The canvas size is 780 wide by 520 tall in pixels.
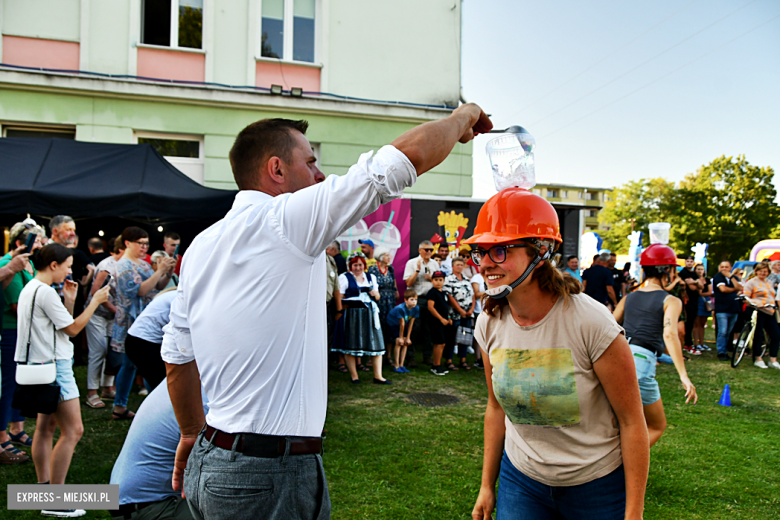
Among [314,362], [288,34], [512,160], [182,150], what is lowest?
[314,362]

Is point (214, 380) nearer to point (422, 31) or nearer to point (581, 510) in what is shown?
point (581, 510)

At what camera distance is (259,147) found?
5.87 ft

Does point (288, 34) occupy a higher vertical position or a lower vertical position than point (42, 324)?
higher

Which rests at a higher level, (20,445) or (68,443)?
(68,443)

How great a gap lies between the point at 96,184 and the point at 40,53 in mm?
5713

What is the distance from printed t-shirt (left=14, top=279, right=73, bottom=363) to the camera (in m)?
3.97

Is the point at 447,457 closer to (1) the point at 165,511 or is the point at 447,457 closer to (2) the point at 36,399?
(1) the point at 165,511

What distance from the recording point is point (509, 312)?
2.33 m

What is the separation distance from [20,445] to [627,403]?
19.2 ft

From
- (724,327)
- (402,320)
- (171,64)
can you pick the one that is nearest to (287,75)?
(171,64)

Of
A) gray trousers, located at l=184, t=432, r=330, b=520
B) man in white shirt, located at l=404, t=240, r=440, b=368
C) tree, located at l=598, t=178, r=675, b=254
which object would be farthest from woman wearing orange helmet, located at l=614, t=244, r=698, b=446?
tree, located at l=598, t=178, r=675, b=254

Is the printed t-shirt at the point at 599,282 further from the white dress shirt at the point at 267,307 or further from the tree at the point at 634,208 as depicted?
the tree at the point at 634,208

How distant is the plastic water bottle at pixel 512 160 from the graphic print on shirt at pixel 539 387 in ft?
3.98

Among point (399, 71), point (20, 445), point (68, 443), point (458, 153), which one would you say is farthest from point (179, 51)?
point (68, 443)
